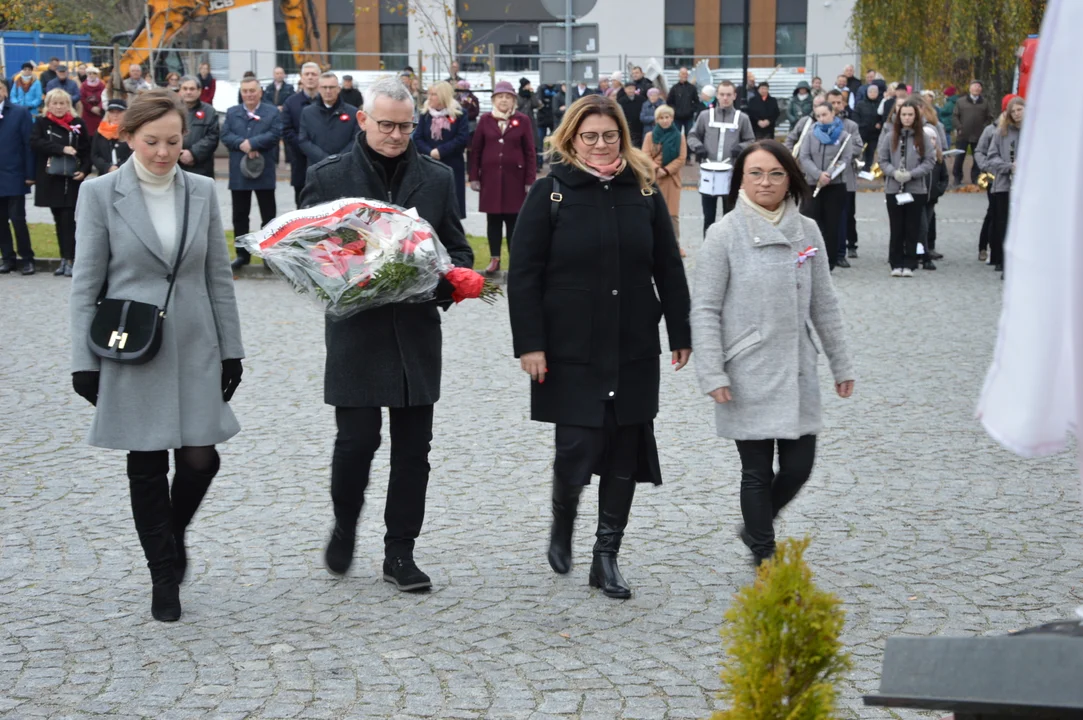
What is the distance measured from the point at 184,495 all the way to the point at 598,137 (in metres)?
2.07

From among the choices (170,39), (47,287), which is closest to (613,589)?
(47,287)

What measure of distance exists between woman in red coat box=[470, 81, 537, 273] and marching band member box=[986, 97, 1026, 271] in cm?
513

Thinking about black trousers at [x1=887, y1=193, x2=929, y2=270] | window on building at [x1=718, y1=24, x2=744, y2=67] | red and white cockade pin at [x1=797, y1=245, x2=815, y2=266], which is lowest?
Result: black trousers at [x1=887, y1=193, x2=929, y2=270]

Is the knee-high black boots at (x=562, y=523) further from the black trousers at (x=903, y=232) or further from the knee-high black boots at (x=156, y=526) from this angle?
the black trousers at (x=903, y=232)

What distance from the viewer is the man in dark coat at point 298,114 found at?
15789 millimetres

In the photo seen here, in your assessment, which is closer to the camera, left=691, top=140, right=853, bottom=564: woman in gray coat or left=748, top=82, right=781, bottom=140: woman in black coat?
left=691, top=140, right=853, bottom=564: woman in gray coat

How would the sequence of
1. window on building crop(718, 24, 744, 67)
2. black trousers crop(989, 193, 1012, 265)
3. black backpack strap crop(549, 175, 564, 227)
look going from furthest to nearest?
window on building crop(718, 24, 744, 67), black trousers crop(989, 193, 1012, 265), black backpack strap crop(549, 175, 564, 227)

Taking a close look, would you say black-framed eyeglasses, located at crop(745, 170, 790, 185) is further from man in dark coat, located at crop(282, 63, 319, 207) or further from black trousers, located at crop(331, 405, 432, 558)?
man in dark coat, located at crop(282, 63, 319, 207)

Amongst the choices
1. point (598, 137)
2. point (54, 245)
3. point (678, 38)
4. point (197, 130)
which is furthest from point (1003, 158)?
point (678, 38)

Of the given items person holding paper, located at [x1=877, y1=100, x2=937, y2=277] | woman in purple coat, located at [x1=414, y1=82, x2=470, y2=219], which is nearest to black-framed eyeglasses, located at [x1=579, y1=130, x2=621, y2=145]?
woman in purple coat, located at [x1=414, y1=82, x2=470, y2=219]

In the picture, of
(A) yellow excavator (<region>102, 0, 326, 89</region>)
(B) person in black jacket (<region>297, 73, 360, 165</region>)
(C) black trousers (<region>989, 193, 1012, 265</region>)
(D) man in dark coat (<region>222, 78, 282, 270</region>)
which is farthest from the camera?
(A) yellow excavator (<region>102, 0, 326, 89</region>)

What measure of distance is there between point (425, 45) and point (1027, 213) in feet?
162

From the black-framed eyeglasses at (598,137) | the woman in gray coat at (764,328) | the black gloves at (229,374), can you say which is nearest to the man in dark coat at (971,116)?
the woman in gray coat at (764,328)

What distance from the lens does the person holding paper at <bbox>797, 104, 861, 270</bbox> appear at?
15.5 m
